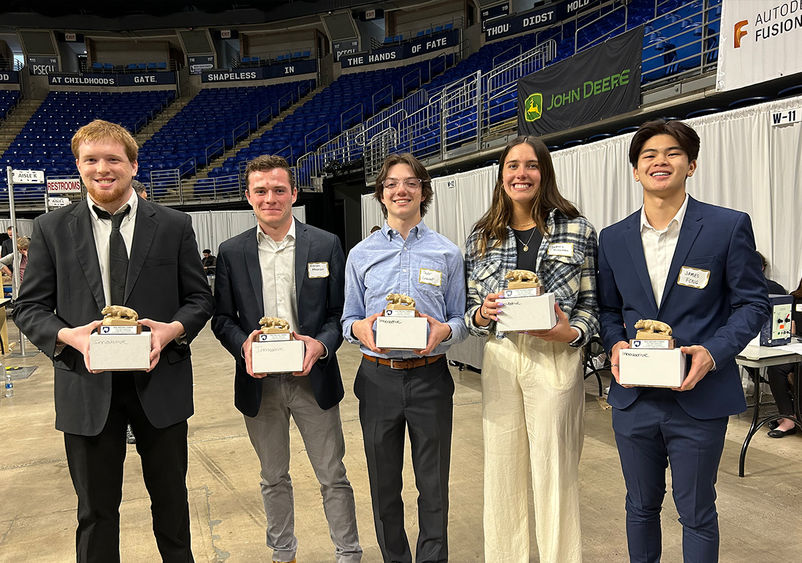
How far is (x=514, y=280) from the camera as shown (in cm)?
170

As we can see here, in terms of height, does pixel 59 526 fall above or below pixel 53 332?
below

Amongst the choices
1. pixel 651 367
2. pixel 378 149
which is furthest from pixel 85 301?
pixel 378 149

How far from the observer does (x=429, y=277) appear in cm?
190

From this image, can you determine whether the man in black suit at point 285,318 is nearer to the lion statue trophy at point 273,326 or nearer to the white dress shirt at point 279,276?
the white dress shirt at point 279,276

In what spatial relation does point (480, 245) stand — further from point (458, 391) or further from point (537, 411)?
point (458, 391)

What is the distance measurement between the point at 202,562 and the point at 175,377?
1148 mm

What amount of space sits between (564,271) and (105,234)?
1.47 metres

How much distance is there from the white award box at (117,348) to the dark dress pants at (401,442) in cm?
76

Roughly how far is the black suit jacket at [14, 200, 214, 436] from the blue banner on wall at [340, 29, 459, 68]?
57.9 feet

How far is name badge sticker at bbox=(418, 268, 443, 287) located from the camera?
190 cm

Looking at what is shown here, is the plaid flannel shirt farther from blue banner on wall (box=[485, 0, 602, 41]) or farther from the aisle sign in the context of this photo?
blue banner on wall (box=[485, 0, 602, 41])

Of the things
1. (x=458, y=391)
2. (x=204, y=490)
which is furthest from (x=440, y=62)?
(x=204, y=490)

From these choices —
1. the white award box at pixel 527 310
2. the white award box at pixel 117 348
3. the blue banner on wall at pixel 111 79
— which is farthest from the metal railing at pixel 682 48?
the blue banner on wall at pixel 111 79

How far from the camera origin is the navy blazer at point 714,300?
1.55 meters
